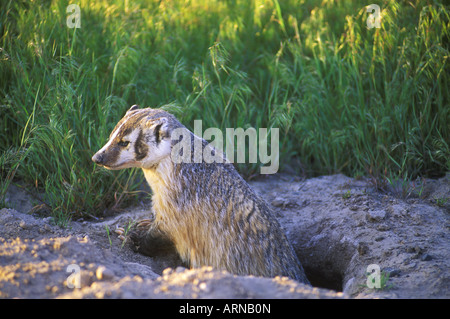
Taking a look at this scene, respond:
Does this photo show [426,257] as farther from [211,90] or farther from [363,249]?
[211,90]

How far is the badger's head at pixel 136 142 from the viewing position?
2.88 meters

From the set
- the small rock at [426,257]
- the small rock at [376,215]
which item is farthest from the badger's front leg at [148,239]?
the small rock at [426,257]

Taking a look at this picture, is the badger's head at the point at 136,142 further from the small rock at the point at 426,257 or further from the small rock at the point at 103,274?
the small rock at the point at 426,257

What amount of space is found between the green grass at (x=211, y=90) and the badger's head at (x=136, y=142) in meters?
0.53

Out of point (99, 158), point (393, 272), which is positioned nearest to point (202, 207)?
point (99, 158)

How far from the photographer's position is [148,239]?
3143 millimetres

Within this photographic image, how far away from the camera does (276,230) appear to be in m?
2.92

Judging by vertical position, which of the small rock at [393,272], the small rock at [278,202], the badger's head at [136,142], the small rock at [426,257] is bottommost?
the small rock at [393,272]

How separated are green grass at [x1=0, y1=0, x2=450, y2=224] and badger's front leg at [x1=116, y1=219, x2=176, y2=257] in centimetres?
35

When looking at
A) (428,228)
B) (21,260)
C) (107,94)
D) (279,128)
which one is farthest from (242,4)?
(21,260)

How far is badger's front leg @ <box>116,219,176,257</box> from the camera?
3.11 m

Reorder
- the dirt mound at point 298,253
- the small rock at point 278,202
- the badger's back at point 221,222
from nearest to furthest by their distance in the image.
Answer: the dirt mound at point 298,253
the badger's back at point 221,222
the small rock at point 278,202

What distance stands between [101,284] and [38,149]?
1693 mm

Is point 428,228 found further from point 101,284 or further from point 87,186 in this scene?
point 87,186
